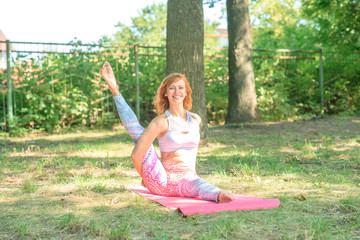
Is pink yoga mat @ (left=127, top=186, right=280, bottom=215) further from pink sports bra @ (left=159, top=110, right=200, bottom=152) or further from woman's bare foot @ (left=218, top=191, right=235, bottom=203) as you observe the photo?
pink sports bra @ (left=159, top=110, right=200, bottom=152)

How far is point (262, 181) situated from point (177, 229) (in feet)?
5.99

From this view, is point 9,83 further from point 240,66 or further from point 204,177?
point 204,177

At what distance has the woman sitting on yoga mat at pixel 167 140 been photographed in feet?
12.5

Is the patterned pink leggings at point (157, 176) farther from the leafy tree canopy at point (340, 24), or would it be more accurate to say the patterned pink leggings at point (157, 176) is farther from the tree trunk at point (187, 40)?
the leafy tree canopy at point (340, 24)

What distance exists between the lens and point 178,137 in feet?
13.0

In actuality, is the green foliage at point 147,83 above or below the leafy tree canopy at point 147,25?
below

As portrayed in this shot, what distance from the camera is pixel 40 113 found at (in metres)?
10.2

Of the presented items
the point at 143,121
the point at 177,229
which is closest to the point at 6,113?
the point at 143,121

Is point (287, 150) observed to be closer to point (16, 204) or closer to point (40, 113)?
point (16, 204)

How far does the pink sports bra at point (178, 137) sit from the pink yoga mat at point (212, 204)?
528 millimetres

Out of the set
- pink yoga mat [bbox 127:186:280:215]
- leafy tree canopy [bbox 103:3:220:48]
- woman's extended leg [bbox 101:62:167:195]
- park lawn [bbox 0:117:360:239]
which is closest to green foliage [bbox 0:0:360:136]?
park lawn [bbox 0:117:360:239]

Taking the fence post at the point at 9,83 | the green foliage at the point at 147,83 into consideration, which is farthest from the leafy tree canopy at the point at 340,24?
the fence post at the point at 9,83

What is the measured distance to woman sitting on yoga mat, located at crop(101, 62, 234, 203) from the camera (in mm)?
3803

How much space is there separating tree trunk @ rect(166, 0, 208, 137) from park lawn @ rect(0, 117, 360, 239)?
4.37ft
